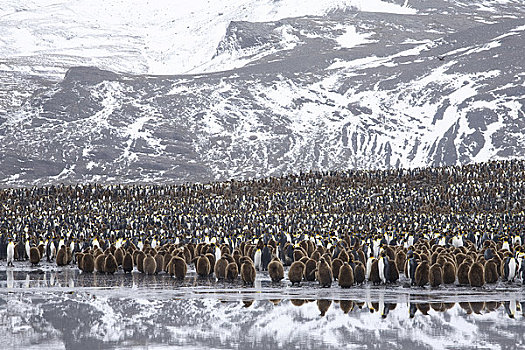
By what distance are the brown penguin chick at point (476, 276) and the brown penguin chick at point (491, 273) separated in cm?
59

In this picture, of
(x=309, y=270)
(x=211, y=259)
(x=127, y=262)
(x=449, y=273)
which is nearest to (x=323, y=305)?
(x=309, y=270)

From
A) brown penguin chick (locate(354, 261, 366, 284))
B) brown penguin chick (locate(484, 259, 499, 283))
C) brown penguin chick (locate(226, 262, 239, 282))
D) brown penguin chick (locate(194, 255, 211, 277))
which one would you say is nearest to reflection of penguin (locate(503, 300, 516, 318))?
brown penguin chick (locate(484, 259, 499, 283))

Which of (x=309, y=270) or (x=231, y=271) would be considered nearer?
(x=309, y=270)

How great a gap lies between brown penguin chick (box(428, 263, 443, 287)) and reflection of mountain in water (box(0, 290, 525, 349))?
329 cm

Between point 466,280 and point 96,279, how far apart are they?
36.0ft

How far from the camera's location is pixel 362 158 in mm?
184500

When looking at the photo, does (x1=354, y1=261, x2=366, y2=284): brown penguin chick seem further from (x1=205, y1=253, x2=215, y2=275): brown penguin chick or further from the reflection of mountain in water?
(x1=205, y1=253, x2=215, y2=275): brown penguin chick

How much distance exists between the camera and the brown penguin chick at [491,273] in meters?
22.5

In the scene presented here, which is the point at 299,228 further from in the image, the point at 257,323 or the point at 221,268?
the point at 257,323

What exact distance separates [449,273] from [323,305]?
525 cm

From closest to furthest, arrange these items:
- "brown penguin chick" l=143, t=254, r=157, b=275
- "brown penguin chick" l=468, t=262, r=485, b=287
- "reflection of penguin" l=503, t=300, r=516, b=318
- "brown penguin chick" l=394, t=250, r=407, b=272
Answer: "reflection of penguin" l=503, t=300, r=516, b=318 < "brown penguin chick" l=468, t=262, r=485, b=287 < "brown penguin chick" l=394, t=250, r=407, b=272 < "brown penguin chick" l=143, t=254, r=157, b=275

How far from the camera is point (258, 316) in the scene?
17.3m

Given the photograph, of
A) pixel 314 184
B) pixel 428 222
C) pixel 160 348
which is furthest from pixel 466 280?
pixel 314 184

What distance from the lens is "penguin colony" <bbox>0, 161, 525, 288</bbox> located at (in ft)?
77.2
